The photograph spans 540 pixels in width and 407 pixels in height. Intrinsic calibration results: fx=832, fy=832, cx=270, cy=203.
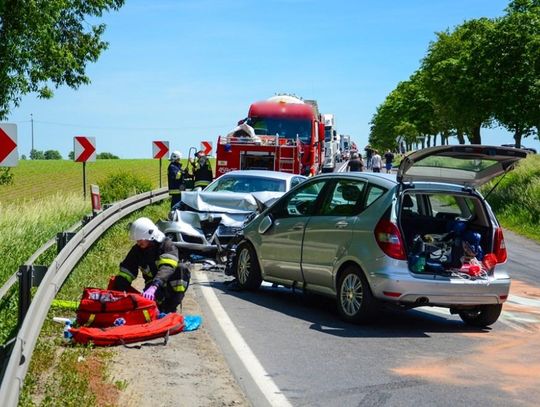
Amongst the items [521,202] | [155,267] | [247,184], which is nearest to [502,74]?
[521,202]

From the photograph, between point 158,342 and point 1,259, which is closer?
point 158,342

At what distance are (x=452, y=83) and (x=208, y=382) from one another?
43.8m

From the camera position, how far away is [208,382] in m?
6.52

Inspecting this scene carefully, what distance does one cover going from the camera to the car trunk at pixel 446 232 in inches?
350

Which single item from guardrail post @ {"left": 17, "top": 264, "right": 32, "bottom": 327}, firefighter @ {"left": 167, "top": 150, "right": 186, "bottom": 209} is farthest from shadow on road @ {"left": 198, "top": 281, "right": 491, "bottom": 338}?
firefighter @ {"left": 167, "top": 150, "right": 186, "bottom": 209}

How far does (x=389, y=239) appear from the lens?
28.5 feet

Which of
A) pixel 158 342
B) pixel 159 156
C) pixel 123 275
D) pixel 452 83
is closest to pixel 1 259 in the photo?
pixel 123 275

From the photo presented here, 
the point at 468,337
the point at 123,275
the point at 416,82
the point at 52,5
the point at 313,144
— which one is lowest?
the point at 468,337

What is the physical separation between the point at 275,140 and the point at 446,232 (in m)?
16.7

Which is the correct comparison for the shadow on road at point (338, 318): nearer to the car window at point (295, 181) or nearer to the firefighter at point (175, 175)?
the car window at point (295, 181)

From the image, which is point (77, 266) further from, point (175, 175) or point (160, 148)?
point (160, 148)

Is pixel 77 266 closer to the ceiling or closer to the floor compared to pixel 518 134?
closer to the floor

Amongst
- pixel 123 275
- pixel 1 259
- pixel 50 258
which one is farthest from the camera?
pixel 50 258

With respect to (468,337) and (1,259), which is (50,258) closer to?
(1,259)
